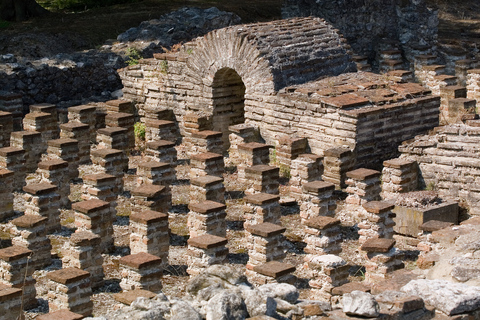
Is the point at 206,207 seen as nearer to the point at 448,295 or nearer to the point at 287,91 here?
the point at 448,295

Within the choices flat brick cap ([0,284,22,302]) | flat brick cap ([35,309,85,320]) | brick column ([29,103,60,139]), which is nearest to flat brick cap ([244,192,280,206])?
flat brick cap ([0,284,22,302])

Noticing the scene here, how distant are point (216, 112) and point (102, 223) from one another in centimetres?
555

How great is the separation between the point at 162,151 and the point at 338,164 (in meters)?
2.83

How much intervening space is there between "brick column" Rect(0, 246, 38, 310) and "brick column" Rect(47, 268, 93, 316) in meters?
0.44

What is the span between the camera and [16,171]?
Result: 587 inches

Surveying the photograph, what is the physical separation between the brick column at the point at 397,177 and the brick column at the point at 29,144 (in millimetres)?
5841

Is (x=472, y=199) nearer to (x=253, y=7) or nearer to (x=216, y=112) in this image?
(x=216, y=112)

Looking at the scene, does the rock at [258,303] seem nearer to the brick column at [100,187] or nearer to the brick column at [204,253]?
the brick column at [204,253]

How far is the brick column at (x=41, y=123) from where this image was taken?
658 inches

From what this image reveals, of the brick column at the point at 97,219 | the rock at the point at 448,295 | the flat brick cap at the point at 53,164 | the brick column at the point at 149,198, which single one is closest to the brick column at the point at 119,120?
the flat brick cap at the point at 53,164

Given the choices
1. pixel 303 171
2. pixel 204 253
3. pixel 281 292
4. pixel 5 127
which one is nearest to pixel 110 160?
pixel 303 171

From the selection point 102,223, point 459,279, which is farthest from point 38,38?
point 459,279

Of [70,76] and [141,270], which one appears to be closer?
[141,270]

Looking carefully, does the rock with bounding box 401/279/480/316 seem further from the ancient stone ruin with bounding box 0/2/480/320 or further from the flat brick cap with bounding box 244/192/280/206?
the flat brick cap with bounding box 244/192/280/206
